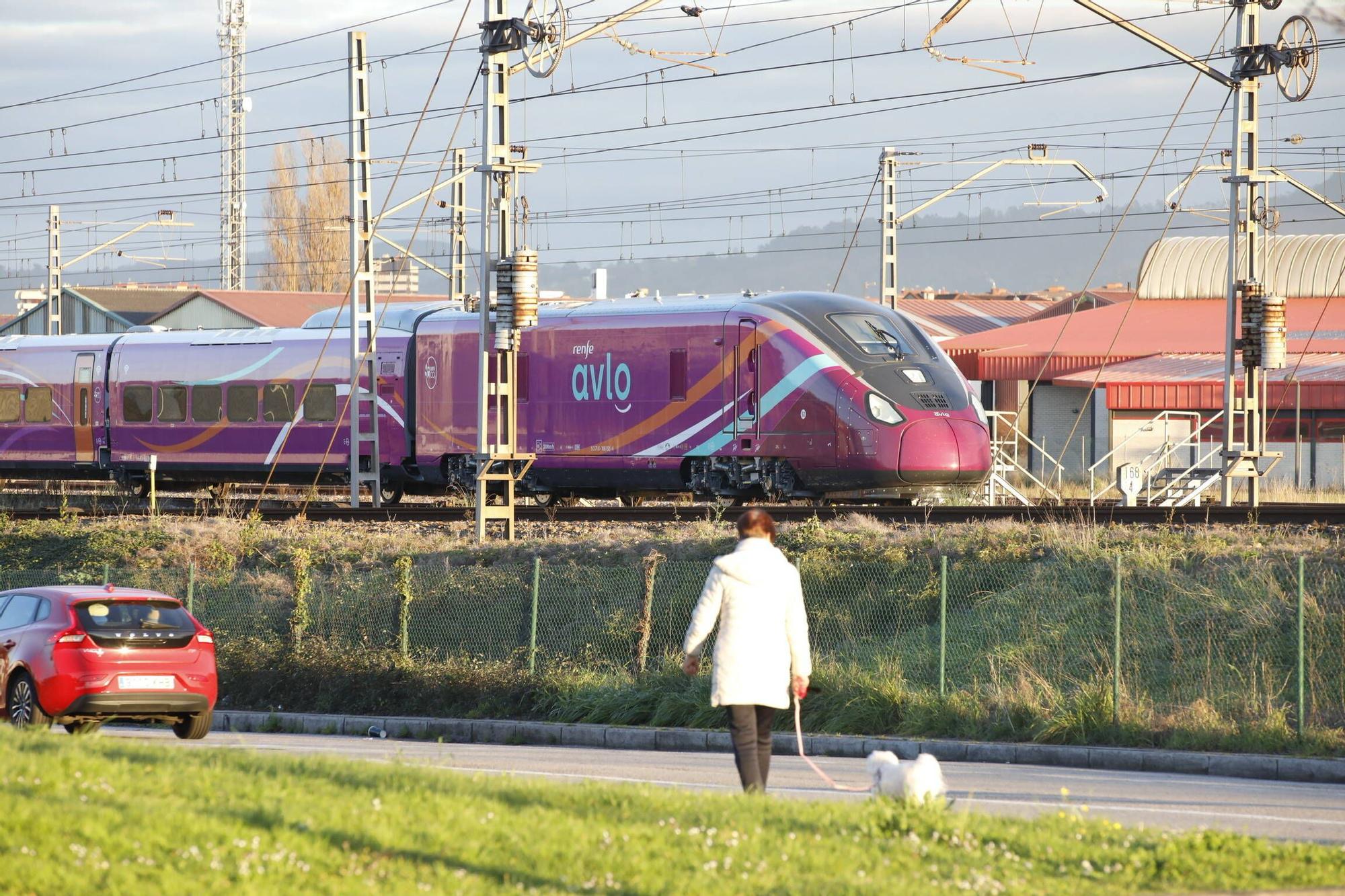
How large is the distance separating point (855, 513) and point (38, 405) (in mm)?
23782

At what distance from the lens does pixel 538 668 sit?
57.3 ft

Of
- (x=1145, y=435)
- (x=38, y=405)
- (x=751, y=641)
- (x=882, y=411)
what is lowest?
(x=751, y=641)

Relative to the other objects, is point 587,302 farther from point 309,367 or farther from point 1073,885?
point 1073,885

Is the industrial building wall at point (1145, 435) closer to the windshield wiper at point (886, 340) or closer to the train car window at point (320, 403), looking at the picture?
the windshield wiper at point (886, 340)

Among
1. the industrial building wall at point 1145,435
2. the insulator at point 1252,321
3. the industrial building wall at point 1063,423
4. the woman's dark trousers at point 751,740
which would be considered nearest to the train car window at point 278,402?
the insulator at point 1252,321

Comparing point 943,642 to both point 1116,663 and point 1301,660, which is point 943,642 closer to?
point 1116,663

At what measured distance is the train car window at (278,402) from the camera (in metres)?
33.6

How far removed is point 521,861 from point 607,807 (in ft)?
4.28

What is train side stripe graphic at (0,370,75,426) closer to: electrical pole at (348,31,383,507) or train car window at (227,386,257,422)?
train car window at (227,386,257,422)

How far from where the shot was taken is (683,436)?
88.5 ft

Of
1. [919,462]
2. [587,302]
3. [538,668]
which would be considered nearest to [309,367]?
[587,302]

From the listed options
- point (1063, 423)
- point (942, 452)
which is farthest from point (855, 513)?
point (1063, 423)

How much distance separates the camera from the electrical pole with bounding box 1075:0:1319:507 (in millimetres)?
23250

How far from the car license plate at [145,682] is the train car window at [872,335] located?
13476mm
